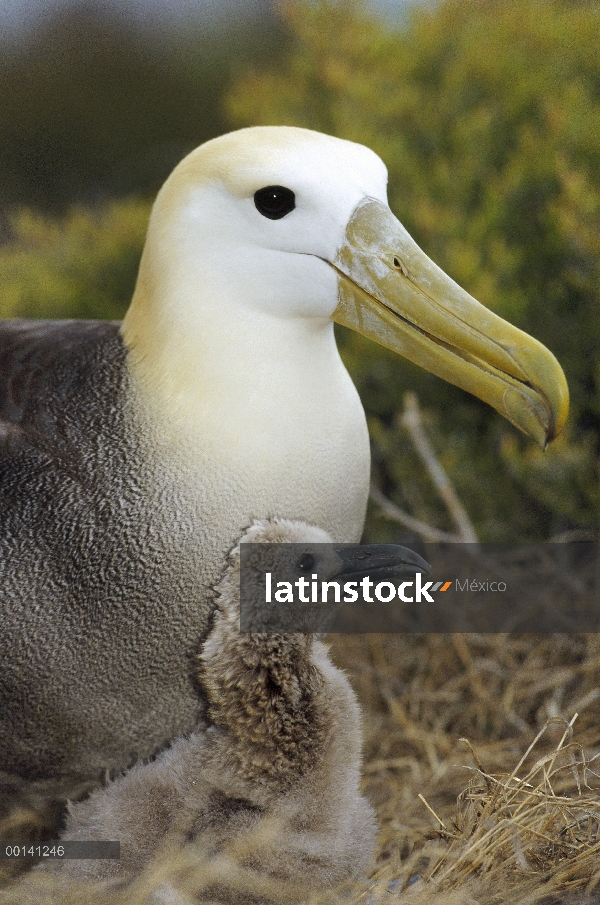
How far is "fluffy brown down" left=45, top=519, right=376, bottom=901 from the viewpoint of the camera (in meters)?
1.65

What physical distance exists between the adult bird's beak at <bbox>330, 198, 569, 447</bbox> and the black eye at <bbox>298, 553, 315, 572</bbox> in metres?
0.39

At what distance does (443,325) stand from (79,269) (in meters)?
2.41

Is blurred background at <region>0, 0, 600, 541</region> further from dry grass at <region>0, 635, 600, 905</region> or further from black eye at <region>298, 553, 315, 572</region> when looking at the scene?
black eye at <region>298, 553, 315, 572</region>

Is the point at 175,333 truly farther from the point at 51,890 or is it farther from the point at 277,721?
the point at 51,890

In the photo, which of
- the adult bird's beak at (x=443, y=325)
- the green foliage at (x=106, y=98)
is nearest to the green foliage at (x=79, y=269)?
the green foliage at (x=106, y=98)

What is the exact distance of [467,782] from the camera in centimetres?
220

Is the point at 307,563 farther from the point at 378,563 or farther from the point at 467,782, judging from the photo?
the point at 467,782

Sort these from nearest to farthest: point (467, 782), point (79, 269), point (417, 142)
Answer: point (467, 782)
point (417, 142)
point (79, 269)

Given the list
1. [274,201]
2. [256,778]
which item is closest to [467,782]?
[256,778]

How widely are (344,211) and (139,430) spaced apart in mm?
484

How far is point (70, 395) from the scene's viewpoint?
6.08ft

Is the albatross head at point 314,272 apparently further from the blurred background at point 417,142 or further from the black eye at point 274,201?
the blurred background at point 417,142

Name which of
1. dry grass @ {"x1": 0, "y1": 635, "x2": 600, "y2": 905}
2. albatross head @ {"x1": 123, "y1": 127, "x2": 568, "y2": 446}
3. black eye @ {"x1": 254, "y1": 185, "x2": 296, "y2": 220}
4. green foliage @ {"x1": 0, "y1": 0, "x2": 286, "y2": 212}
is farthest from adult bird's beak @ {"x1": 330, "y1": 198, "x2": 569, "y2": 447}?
green foliage @ {"x1": 0, "y1": 0, "x2": 286, "y2": 212}

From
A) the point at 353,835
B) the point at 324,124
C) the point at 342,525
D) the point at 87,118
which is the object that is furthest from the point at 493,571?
the point at 87,118
